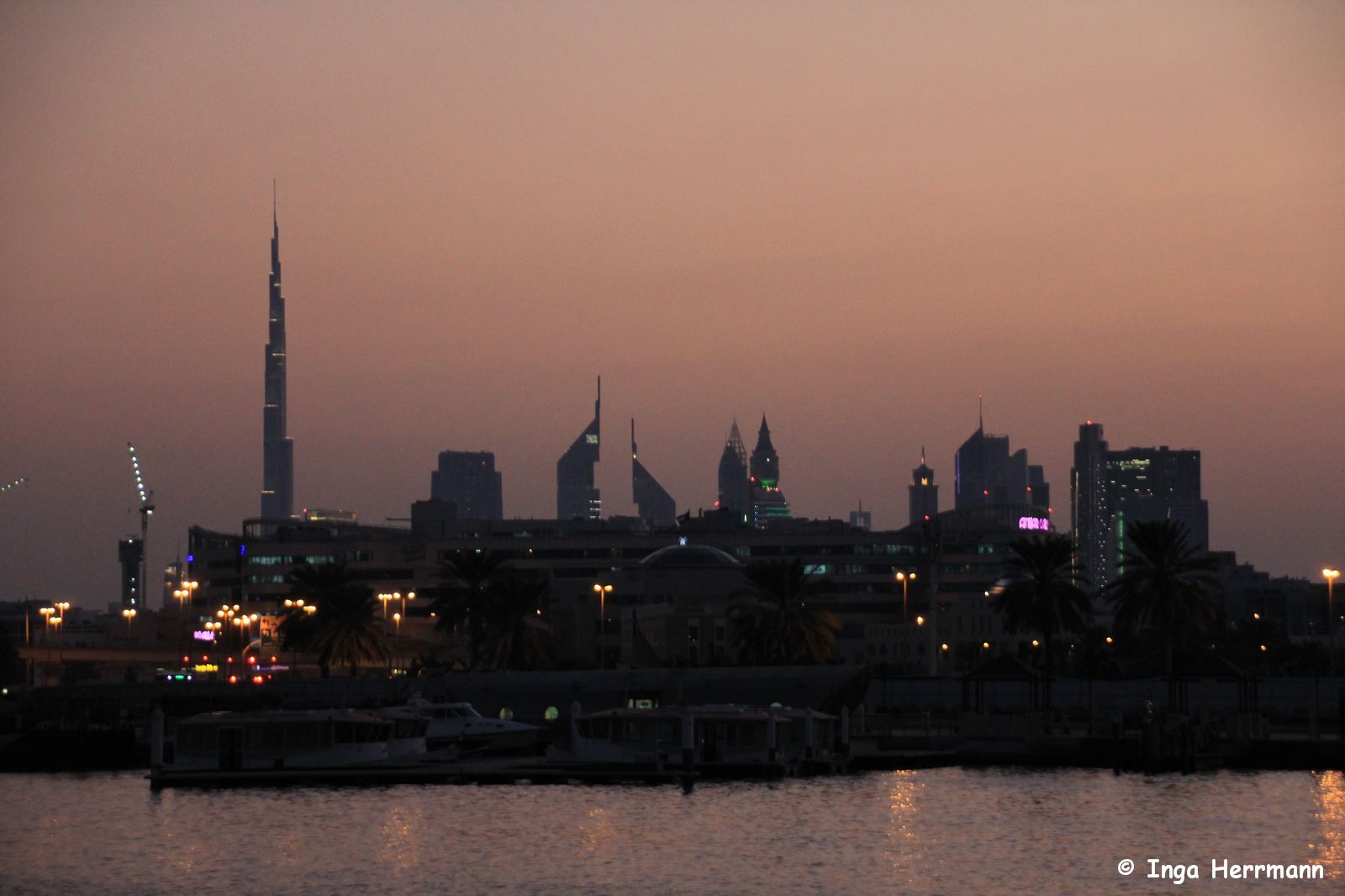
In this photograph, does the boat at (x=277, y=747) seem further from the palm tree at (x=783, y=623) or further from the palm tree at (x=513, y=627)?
the palm tree at (x=513, y=627)

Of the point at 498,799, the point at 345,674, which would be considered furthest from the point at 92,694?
the point at 498,799

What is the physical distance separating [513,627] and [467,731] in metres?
42.4

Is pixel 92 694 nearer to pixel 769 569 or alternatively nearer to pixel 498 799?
pixel 769 569

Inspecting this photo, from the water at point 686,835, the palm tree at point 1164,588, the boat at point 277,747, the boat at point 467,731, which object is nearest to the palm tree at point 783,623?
the palm tree at point 1164,588

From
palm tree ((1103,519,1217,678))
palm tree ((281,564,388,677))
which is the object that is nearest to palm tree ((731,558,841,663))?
palm tree ((1103,519,1217,678))

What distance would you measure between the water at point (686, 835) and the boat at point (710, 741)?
283 centimetres

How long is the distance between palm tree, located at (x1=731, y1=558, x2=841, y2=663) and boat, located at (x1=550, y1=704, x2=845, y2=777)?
3827 cm

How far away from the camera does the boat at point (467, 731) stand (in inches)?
4195

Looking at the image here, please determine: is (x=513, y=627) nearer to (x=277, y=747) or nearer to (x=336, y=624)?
(x=336, y=624)

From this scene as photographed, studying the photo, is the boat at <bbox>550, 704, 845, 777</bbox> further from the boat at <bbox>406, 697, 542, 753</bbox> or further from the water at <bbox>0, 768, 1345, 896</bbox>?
the boat at <bbox>406, 697, 542, 753</bbox>

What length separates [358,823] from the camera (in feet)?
258

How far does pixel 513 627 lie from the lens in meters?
150

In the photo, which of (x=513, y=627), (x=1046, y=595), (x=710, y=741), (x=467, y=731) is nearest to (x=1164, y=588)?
(x=1046, y=595)

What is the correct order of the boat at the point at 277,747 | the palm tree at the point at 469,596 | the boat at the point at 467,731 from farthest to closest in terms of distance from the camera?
the palm tree at the point at 469,596 → the boat at the point at 467,731 → the boat at the point at 277,747
